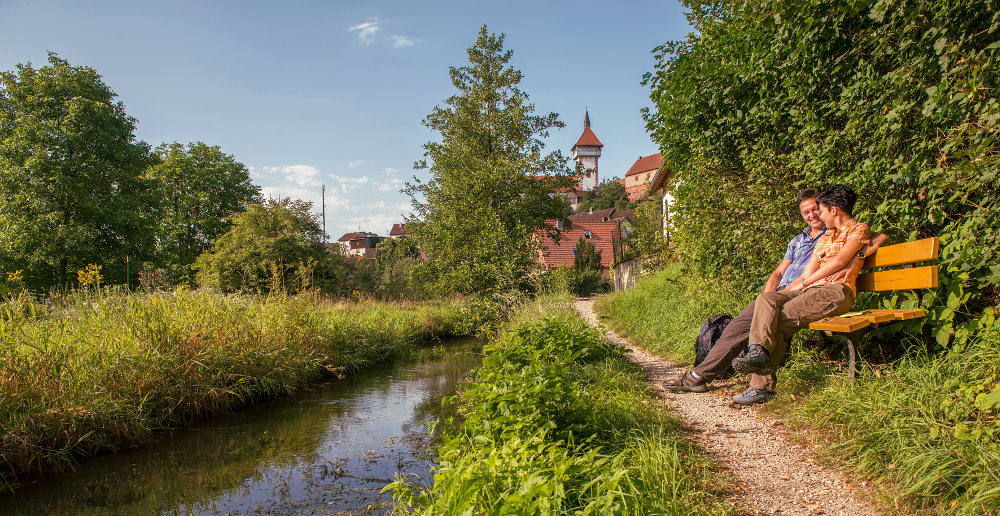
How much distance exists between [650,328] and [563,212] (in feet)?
43.8

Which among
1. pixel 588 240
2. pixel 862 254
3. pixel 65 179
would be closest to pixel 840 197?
pixel 862 254

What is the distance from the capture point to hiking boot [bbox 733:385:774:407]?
427cm

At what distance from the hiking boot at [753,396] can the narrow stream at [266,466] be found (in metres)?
2.73

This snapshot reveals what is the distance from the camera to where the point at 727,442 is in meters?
3.55

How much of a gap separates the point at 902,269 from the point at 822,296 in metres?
0.54

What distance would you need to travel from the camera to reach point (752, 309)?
4500 mm

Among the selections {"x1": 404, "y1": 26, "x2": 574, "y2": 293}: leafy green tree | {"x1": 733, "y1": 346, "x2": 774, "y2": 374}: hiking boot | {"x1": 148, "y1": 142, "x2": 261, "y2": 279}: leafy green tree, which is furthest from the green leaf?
{"x1": 148, "y1": 142, "x2": 261, "y2": 279}: leafy green tree

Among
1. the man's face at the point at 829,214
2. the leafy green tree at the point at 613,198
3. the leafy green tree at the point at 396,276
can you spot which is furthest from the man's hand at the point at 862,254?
the leafy green tree at the point at 613,198

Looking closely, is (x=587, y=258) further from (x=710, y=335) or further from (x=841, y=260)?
(x=841, y=260)

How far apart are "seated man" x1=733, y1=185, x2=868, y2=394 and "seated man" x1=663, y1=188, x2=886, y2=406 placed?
11 cm

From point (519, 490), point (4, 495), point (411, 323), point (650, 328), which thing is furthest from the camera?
point (411, 323)

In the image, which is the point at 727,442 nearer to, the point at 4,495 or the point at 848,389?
the point at 848,389

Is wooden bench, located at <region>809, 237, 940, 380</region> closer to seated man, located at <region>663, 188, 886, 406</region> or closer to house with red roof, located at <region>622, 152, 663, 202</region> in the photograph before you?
seated man, located at <region>663, 188, 886, 406</region>

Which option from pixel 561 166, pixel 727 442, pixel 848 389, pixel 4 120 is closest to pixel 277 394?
pixel 727 442
